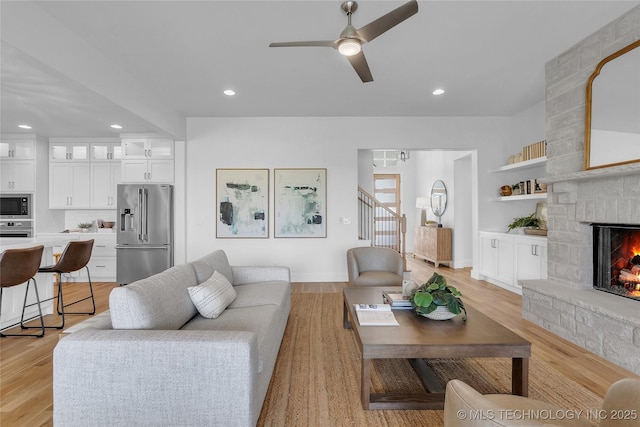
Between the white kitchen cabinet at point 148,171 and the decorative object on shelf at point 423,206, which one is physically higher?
the white kitchen cabinet at point 148,171

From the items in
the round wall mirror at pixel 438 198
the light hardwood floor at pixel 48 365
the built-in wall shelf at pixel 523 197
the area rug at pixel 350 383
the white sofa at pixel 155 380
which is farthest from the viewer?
the round wall mirror at pixel 438 198

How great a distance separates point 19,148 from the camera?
550 cm

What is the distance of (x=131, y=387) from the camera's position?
1.49 meters

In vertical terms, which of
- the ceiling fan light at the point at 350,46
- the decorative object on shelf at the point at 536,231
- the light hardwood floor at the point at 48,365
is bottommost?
the light hardwood floor at the point at 48,365

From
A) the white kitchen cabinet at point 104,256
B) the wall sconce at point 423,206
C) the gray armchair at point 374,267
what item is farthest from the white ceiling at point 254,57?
the wall sconce at point 423,206

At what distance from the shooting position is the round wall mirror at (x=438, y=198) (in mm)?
7331

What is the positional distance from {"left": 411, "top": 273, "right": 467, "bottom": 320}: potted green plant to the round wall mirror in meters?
5.47

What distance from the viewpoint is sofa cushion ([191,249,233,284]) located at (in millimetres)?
2682

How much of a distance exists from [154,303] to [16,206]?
5.77 metres

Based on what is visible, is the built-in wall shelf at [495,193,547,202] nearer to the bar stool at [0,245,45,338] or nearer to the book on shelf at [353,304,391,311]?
the book on shelf at [353,304,391,311]

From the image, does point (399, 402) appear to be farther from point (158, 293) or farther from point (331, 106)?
point (331, 106)

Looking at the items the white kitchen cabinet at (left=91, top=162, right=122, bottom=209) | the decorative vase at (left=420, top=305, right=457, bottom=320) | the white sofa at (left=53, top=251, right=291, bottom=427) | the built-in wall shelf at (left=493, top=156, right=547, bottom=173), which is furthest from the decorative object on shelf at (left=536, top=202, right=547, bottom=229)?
the white kitchen cabinet at (left=91, top=162, right=122, bottom=209)

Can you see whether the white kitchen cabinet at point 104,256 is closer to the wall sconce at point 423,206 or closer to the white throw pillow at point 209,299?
the white throw pillow at point 209,299

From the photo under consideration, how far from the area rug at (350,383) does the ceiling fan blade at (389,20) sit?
256 cm
